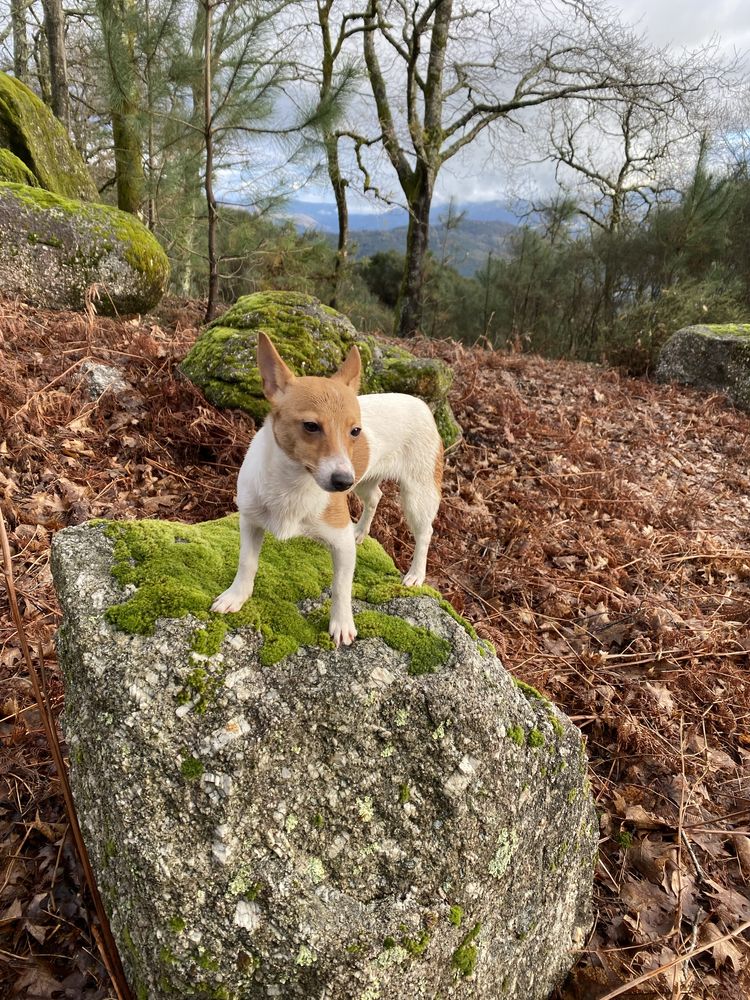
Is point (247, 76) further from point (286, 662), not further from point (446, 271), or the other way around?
point (446, 271)

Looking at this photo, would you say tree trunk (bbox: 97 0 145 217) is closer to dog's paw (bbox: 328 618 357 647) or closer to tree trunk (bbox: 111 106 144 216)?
tree trunk (bbox: 111 106 144 216)

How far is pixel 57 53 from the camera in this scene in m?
11.0

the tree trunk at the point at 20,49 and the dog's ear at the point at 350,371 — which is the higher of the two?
the tree trunk at the point at 20,49

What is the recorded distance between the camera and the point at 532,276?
2433cm

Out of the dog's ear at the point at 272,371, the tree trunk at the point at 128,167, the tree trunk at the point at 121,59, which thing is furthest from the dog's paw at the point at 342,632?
the tree trunk at the point at 128,167

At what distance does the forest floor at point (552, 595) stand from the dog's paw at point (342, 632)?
1.68 m

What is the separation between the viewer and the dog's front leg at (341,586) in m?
2.45

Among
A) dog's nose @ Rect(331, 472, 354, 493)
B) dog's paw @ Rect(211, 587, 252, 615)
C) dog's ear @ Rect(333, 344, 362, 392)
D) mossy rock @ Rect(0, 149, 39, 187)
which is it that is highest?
mossy rock @ Rect(0, 149, 39, 187)

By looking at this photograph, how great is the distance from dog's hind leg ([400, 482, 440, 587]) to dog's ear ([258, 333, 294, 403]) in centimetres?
147

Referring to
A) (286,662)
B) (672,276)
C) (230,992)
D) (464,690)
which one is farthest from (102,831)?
(672,276)

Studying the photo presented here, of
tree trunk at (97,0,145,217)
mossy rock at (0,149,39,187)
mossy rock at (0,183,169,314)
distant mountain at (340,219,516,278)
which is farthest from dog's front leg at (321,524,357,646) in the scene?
distant mountain at (340,219,516,278)

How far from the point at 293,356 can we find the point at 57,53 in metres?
10.5

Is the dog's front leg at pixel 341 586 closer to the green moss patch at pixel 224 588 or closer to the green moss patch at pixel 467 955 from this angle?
the green moss patch at pixel 224 588

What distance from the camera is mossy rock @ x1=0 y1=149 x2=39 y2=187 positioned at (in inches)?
340
